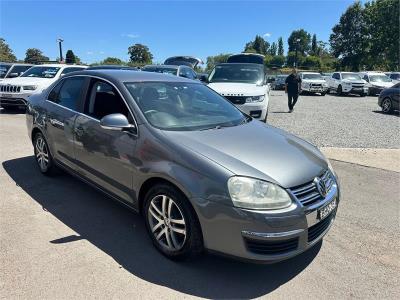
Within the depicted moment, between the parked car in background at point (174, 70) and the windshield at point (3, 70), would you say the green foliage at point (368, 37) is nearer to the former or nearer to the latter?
the parked car in background at point (174, 70)

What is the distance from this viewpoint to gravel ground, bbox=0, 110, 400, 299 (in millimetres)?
3051

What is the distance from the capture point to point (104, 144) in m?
3.99

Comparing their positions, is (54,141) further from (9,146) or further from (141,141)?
(9,146)

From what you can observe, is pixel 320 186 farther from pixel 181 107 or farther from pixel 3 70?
pixel 3 70

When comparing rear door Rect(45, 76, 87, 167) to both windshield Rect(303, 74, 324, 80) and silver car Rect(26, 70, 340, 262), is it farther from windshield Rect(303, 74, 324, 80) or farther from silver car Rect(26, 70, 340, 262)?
windshield Rect(303, 74, 324, 80)

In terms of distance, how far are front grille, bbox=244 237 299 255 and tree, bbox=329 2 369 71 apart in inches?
2411

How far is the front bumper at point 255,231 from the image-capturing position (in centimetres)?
290

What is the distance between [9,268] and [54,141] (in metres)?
2.18

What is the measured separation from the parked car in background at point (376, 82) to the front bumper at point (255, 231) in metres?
25.4

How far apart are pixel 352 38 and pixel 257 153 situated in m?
63.2

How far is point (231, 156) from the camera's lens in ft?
10.5

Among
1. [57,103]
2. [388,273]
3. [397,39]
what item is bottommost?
[388,273]

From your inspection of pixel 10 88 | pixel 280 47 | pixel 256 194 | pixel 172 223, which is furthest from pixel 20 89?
pixel 280 47

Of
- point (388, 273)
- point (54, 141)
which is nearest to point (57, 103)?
point (54, 141)
